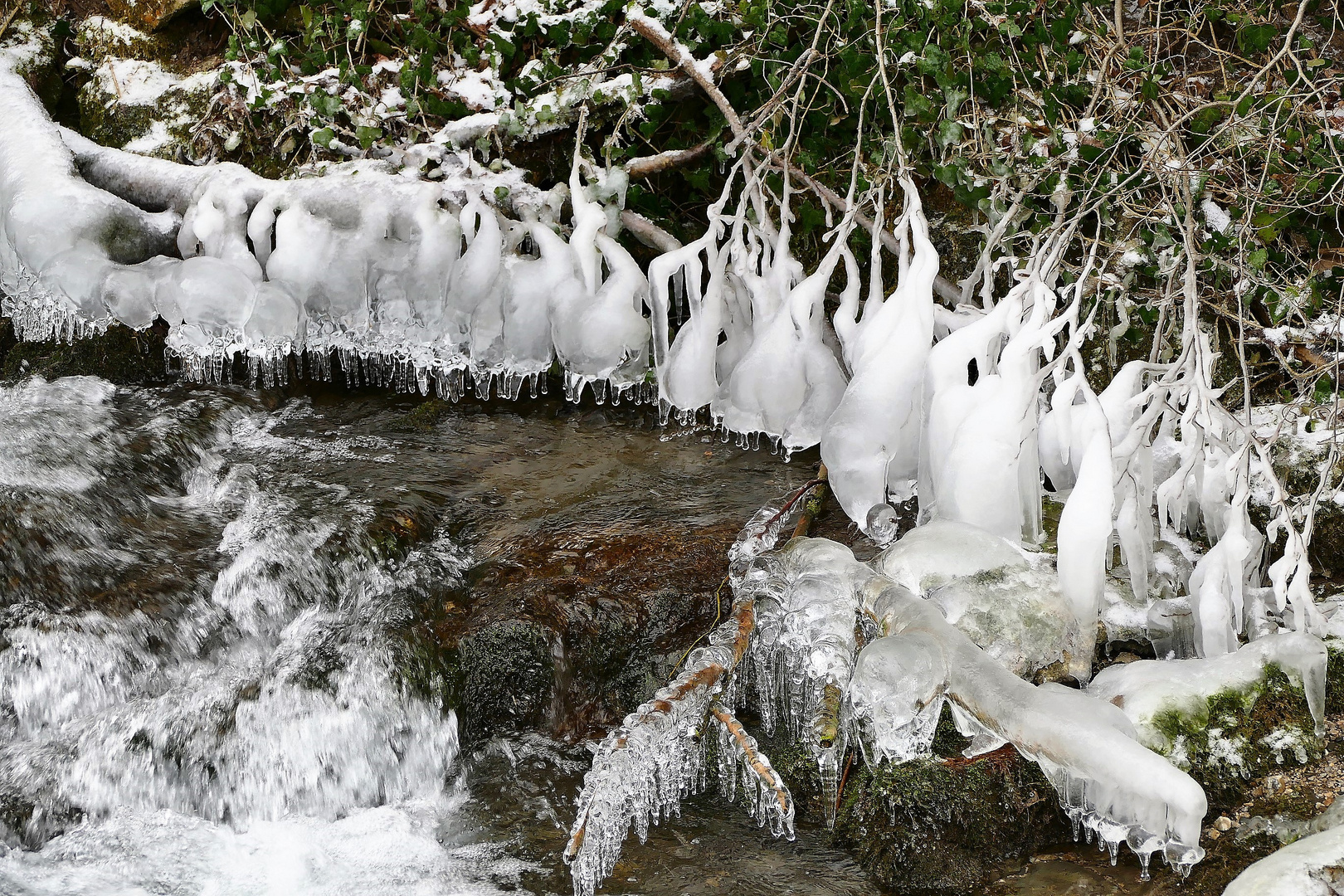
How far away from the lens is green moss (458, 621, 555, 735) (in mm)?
2586

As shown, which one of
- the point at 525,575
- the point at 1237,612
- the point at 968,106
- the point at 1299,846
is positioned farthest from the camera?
the point at 968,106

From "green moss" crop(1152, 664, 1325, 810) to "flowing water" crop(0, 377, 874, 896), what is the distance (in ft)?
2.29

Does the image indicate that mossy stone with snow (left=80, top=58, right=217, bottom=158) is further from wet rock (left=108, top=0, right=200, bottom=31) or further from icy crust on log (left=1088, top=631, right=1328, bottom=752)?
icy crust on log (left=1088, top=631, right=1328, bottom=752)

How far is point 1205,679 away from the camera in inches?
88.3

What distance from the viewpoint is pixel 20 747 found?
2.58 m

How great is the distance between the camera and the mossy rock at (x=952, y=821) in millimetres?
2127

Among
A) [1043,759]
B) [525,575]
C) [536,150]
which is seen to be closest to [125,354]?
[536,150]

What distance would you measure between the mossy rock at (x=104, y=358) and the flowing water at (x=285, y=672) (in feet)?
1.75

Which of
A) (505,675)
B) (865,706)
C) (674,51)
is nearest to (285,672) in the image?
(505,675)

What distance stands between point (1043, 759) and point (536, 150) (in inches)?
123

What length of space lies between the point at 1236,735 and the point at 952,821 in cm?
60

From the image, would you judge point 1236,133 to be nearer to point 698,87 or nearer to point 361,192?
point 698,87

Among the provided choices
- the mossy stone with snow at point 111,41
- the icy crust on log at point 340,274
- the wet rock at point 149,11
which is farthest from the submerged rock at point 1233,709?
the mossy stone with snow at point 111,41

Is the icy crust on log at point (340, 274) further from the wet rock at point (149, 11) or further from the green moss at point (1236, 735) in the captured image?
the green moss at point (1236, 735)
